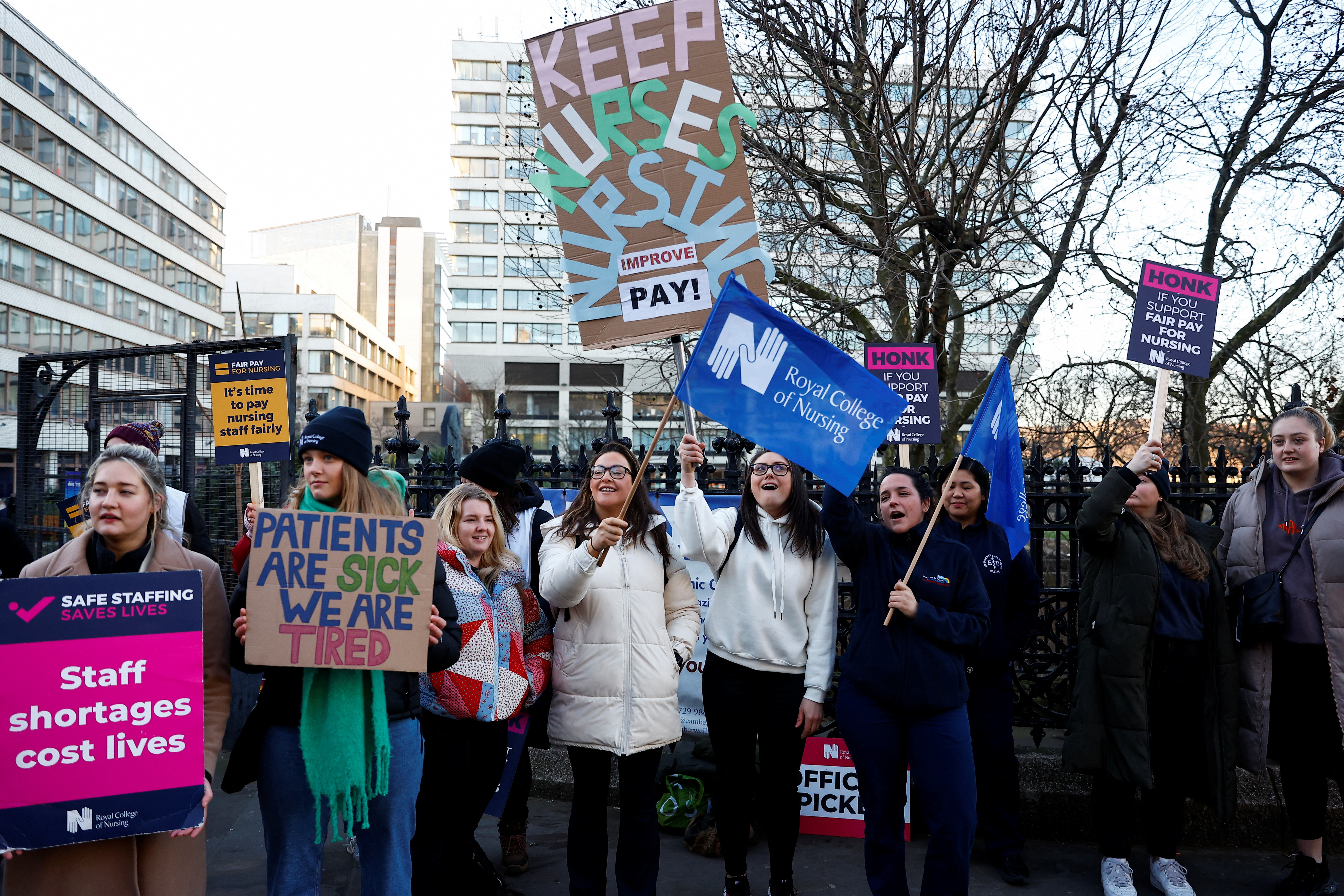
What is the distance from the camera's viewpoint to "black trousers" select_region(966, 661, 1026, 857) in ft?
14.5

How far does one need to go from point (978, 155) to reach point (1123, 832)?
6117 mm

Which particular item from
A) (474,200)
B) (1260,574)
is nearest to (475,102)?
(474,200)

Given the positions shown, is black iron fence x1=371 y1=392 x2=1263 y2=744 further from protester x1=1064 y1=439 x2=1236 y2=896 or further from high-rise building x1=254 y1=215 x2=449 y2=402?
high-rise building x1=254 y1=215 x2=449 y2=402

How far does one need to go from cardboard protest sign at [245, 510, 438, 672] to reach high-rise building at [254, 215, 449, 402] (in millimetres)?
110107

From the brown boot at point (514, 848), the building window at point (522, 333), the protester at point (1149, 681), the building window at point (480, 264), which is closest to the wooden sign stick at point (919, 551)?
the protester at point (1149, 681)

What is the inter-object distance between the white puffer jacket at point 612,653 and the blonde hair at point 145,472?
1.45 metres

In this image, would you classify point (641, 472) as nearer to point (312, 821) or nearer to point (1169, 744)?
point (312, 821)

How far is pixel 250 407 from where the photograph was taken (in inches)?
205

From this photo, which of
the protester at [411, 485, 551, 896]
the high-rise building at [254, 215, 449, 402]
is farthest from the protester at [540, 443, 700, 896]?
the high-rise building at [254, 215, 449, 402]

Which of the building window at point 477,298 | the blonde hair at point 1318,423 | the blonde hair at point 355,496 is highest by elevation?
the building window at point 477,298

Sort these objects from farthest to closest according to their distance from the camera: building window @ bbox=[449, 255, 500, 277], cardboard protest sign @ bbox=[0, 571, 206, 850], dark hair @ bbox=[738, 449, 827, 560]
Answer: building window @ bbox=[449, 255, 500, 277] < dark hair @ bbox=[738, 449, 827, 560] < cardboard protest sign @ bbox=[0, 571, 206, 850]

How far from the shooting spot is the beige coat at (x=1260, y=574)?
400 cm

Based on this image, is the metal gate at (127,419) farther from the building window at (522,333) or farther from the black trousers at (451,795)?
Result: the building window at (522,333)

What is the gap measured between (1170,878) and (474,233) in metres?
69.9
